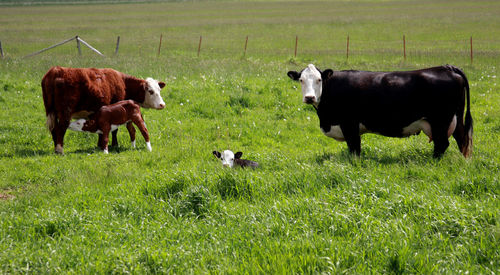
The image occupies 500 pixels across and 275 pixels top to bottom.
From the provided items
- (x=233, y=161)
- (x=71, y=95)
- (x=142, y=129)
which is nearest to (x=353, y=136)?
(x=233, y=161)

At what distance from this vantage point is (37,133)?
1063 centimetres

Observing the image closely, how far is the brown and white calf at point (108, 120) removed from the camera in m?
9.41

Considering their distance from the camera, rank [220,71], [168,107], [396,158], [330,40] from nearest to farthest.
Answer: [396,158]
[168,107]
[220,71]
[330,40]

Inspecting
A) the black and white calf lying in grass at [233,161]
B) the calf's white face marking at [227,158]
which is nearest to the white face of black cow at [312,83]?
the black and white calf lying in grass at [233,161]

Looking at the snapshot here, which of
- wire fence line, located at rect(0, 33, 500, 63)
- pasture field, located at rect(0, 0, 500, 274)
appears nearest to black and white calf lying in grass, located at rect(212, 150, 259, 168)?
pasture field, located at rect(0, 0, 500, 274)

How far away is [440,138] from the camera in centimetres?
718

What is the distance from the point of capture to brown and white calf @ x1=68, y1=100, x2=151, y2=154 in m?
9.41

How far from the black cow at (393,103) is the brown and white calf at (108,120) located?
351cm

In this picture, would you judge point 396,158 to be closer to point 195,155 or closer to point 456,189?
point 456,189

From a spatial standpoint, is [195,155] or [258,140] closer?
[195,155]

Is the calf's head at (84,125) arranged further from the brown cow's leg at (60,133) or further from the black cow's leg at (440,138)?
the black cow's leg at (440,138)

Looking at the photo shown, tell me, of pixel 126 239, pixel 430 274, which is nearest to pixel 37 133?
pixel 126 239

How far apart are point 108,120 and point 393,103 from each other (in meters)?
5.40

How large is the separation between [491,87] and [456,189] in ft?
34.7
